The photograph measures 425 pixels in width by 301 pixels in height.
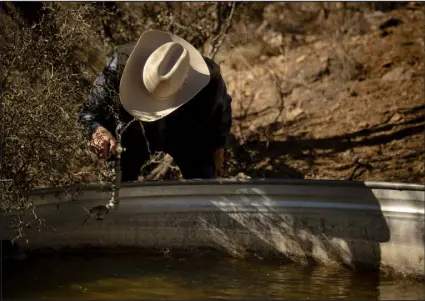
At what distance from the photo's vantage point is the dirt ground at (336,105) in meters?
6.48

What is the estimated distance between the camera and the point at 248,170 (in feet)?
20.9

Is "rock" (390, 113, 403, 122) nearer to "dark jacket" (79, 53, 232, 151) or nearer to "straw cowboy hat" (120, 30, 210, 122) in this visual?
"dark jacket" (79, 53, 232, 151)

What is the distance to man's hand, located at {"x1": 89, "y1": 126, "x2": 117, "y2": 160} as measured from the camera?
13.7 feet

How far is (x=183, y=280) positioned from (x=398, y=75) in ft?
12.3

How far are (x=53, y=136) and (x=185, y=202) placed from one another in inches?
30.5

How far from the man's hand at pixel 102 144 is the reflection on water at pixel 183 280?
61 centimetres

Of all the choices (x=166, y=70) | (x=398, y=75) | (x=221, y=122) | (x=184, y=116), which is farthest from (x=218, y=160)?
(x=398, y=75)

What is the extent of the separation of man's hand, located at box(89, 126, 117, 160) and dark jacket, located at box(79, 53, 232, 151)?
267 mm

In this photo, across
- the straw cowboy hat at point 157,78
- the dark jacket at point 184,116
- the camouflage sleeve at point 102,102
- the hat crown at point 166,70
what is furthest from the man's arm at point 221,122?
the camouflage sleeve at point 102,102

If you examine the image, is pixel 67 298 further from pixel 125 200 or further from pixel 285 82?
pixel 285 82

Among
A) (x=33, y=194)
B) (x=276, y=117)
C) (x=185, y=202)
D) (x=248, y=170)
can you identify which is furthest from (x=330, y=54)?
(x=33, y=194)

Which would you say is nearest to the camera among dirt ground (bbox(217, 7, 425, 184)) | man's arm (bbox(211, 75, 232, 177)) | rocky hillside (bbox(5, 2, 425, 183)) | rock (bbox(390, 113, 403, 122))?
man's arm (bbox(211, 75, 232, 177))

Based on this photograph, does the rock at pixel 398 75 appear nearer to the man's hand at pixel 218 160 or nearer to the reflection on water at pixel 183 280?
the man's hand at pixel 218 160

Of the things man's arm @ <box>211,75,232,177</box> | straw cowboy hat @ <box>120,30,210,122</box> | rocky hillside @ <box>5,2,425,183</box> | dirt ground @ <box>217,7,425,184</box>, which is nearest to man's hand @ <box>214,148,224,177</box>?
man's arm @ <box>211,75,232,177</box>
